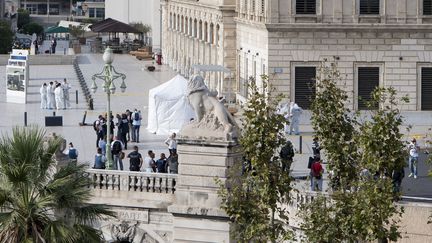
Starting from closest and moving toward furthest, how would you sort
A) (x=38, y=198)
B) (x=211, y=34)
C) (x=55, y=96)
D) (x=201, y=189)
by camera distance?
(x=38, y=198), (x=201, y=189), (x=55, y=96), (x=211, y=34)

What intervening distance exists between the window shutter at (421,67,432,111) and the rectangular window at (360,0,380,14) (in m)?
2.66

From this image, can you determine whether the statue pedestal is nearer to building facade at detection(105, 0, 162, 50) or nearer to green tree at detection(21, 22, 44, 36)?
building facade at detection(105, 0, 162, 50)

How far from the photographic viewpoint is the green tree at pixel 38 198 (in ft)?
90.0

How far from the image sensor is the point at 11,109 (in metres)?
64.8

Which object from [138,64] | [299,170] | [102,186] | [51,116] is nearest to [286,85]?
[51,116]

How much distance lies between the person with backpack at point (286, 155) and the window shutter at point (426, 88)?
23.3 metres

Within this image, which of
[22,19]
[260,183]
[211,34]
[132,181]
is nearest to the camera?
[260,183]

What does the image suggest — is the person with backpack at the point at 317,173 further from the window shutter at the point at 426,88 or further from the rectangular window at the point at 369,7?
the rectangular window at the point at 369,7

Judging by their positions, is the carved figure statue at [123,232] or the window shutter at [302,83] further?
the window shutter at [302,83]

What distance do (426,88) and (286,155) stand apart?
24.3 m

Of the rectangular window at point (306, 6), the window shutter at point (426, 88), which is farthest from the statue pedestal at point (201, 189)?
the rectangular window at point (306, 6)

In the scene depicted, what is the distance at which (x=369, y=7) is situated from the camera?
58000mm

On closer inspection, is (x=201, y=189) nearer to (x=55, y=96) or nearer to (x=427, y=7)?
(x=427, y=7)

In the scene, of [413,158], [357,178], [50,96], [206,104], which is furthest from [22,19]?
[357,178]
